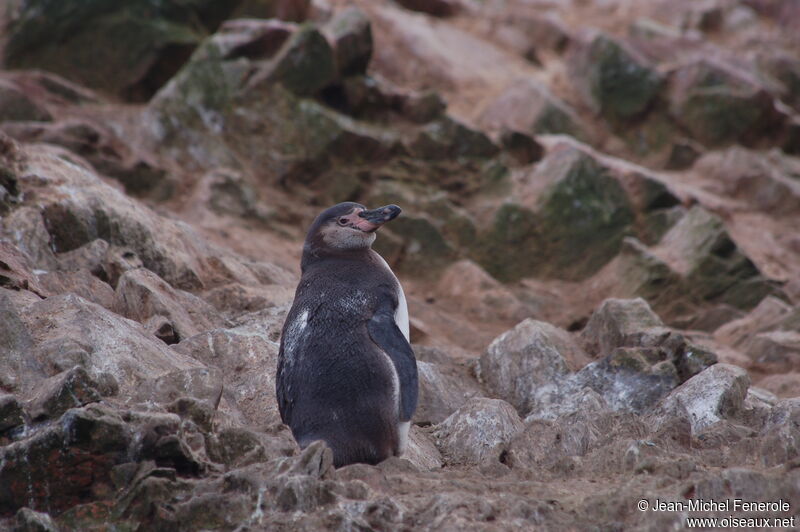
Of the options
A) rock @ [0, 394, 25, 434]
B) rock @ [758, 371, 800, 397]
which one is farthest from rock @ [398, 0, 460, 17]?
rock @ [0, 394, 25, 434]

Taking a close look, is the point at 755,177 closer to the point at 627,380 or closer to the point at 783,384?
the point at 783,384

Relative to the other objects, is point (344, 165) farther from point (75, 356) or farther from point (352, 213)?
point (75, 356)

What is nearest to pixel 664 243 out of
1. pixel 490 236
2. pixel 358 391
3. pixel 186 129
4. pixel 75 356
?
pixel 490 236

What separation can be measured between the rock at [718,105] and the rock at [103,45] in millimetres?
7684

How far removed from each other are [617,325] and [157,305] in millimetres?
3675

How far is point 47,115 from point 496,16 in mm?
10263

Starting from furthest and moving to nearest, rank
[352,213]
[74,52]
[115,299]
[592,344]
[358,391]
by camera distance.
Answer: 1. [74,52]
2. [592,344]
3. [115,299]
4. [352,213]
5. [358,391]

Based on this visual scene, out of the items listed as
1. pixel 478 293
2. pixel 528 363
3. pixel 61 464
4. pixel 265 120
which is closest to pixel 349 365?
pixel 61 464

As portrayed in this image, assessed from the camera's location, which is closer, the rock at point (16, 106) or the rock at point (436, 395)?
the rock at point (436, 395)

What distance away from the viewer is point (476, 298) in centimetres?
1183

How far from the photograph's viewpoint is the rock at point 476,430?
686cm

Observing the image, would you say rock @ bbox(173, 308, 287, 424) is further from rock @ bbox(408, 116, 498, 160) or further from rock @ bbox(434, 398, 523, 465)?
rock @ bbox(408, 116, 498, 160)

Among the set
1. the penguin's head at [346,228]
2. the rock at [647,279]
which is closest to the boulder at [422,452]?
the penguin's head at [346,228]

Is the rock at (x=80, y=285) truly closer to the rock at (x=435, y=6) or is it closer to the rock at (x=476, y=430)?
the rock at (x=476, y=430)
